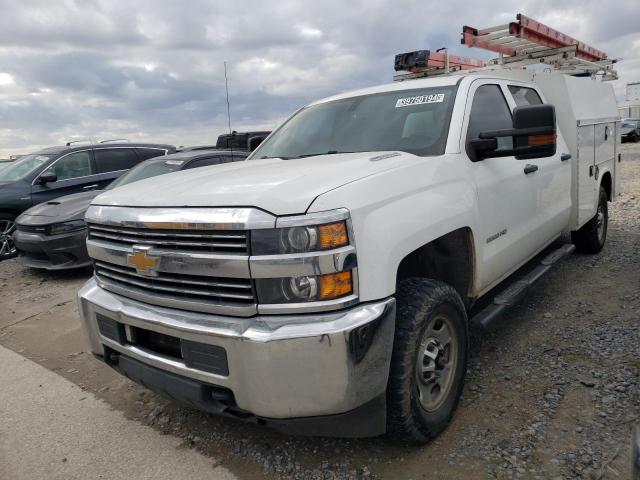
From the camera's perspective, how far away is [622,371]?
317cm

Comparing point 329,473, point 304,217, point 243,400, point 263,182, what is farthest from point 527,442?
point 263,182

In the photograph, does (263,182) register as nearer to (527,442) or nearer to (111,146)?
(527,442)

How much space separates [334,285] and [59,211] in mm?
5651

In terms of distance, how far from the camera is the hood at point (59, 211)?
636 cm

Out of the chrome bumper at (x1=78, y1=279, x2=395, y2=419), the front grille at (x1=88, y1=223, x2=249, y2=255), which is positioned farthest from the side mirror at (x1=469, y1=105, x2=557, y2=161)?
the front grille at (x1=88, y1=223, x2=249, y2=255)

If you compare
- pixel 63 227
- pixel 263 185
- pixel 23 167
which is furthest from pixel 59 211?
pixel 263 185

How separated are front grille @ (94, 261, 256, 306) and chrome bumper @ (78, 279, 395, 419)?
0.30ft

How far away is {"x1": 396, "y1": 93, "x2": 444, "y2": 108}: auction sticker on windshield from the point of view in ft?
10.8

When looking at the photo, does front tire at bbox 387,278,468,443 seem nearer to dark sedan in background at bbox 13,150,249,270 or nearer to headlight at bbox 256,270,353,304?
headlight at bbox 256,270,353,304

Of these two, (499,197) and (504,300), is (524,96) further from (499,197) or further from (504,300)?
(504,300)

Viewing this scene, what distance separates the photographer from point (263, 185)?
226 cm

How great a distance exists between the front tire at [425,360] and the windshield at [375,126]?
34.6 inches

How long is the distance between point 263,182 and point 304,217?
41 centimetres

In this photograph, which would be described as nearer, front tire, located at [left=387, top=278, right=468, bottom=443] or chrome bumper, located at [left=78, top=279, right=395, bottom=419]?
chrome bumper, located at [left=78, top=279, right=395, bottom=419]
